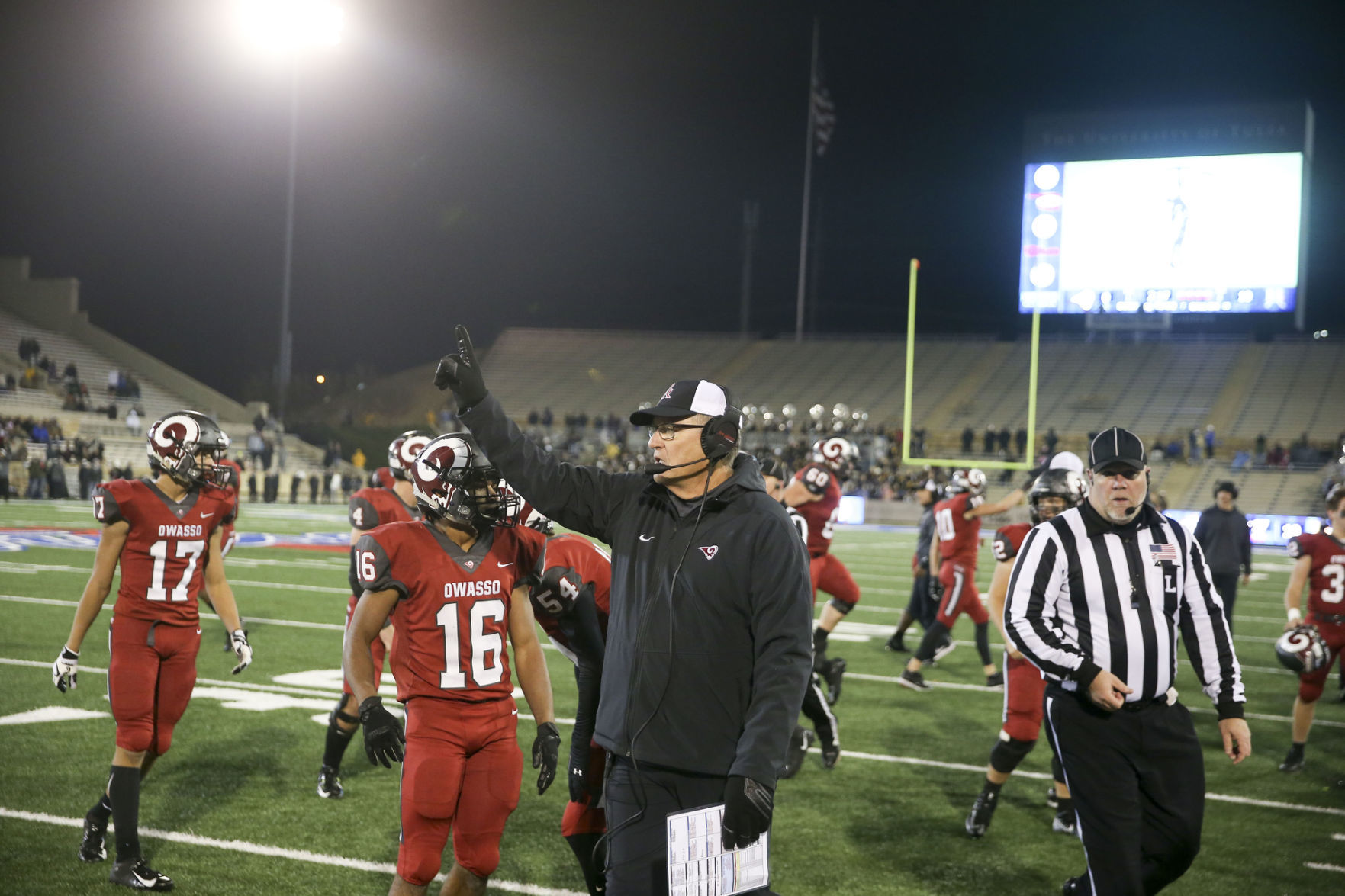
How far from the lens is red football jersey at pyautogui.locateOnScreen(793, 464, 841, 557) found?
876 cm

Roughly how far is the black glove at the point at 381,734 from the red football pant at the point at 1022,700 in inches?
124

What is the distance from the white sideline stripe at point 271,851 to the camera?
4770 millimetres

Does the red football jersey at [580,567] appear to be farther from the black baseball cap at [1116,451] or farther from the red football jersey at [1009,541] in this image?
the red football jersey at [1009,541]

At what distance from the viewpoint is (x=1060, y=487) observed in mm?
5949

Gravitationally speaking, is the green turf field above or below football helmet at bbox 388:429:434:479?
below

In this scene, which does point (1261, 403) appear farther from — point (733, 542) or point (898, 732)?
point (733, 542)

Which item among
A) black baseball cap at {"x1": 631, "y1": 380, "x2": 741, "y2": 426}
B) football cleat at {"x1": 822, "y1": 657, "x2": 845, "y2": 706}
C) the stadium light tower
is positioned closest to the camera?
black baseball cap at {"x1": 631, "y1": 380, "x2": 741, "y2": 426}

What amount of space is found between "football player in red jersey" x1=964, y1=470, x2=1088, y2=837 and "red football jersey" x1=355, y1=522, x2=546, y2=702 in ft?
9.06

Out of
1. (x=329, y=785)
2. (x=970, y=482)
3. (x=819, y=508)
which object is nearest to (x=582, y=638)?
(x=329, y=785)

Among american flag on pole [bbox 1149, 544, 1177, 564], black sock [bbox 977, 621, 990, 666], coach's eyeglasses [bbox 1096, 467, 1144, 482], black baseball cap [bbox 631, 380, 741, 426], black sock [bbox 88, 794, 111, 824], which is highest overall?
black baseball cap [bbox 631, 380, 741, 426]

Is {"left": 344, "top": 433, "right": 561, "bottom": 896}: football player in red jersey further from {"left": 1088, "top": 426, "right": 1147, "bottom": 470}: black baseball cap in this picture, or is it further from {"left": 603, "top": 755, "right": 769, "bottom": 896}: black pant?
{"left": 1088, "top": 426, "right": 1147, "bottom": 470}: black baseball cap

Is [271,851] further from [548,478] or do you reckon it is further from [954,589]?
[954,589]

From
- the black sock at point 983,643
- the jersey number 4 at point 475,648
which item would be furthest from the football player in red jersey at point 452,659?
the black sock at point 983,643

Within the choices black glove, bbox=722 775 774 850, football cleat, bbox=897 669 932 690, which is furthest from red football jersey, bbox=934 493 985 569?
black glove, bbox=722 775 774 850
